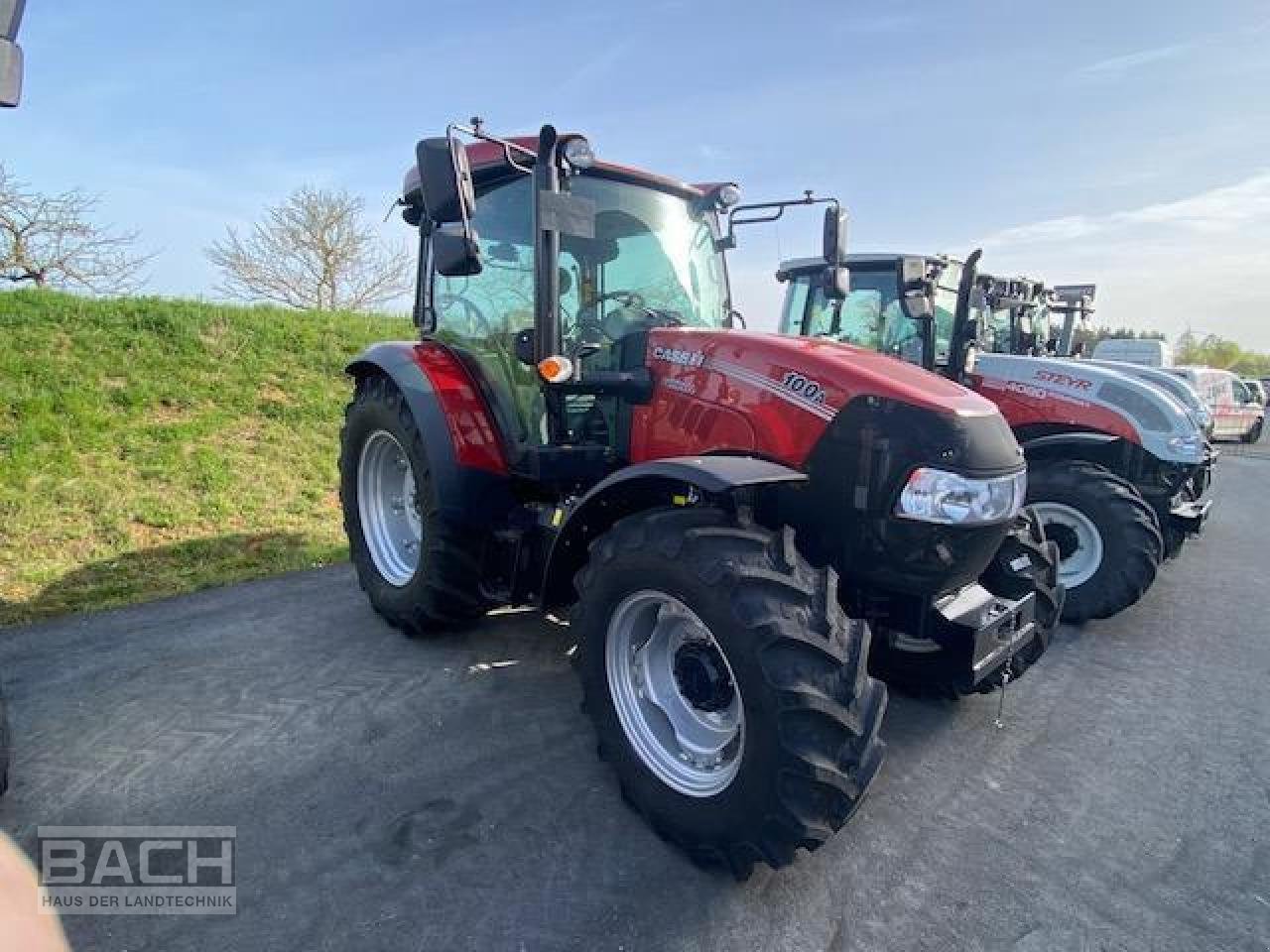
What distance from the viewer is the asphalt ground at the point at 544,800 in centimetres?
203

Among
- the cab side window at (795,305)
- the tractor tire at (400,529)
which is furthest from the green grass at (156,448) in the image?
the cab side window at (795,305)

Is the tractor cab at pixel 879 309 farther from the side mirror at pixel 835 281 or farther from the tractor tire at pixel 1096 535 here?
the side mirror at pixel 835 281

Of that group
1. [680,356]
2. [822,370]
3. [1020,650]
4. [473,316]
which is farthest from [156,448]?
[1020,650]

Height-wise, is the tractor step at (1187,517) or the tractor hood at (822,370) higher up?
the tractor hood at (822,370)

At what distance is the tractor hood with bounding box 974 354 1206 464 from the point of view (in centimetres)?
499

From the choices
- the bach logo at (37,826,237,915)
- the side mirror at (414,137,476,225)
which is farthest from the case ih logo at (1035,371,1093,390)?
the bach logo at (37,826,237,915)

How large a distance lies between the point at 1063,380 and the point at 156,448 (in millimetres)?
7776

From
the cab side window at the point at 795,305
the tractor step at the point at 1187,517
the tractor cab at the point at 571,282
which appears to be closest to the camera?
the tractor cab at the point at 571,282

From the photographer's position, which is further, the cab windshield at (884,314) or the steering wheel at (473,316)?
the cab windshield at (884,314)

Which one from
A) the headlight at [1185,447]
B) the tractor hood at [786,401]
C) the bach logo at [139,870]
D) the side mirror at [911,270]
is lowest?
the bach logo at [139,870]

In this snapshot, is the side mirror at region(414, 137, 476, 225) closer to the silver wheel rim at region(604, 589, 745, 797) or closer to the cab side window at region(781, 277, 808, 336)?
the silver wheel rim at region(604, 589, 745, 797)

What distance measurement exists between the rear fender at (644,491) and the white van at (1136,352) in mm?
19254

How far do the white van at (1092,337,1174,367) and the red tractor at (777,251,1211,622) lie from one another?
14.6 metres

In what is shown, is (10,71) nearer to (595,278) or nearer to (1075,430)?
(595,278)
